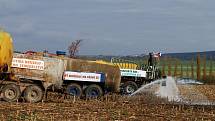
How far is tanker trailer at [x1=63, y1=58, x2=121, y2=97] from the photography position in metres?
27.1

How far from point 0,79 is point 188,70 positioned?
31.2m

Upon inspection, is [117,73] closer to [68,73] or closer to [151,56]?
[68,73]

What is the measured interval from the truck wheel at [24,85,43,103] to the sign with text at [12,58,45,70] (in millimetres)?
891

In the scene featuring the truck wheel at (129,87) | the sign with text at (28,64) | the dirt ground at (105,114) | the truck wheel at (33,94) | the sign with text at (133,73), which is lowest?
the dirt ground at (105,114)

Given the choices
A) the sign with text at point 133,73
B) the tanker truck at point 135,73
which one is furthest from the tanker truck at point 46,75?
the sign with text at point 133,73

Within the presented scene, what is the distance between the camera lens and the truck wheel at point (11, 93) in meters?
23.1

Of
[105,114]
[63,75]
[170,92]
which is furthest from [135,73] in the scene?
[105,114]

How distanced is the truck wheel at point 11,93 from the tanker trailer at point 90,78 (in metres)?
3.99

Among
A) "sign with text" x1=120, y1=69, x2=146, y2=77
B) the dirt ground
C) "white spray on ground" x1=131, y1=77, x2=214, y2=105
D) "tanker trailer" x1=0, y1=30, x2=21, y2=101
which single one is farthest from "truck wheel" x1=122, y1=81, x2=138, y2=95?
the dirt ground

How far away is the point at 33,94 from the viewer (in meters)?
23.9

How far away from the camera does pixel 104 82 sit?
27891 mm

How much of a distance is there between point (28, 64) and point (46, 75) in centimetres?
104

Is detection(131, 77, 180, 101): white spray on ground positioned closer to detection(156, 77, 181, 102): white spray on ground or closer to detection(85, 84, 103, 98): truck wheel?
detection(156, 77, 181, 102): white spray on ground

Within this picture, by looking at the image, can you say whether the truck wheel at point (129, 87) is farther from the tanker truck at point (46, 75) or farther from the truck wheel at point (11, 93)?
the truck wheel at point (11, 93)
